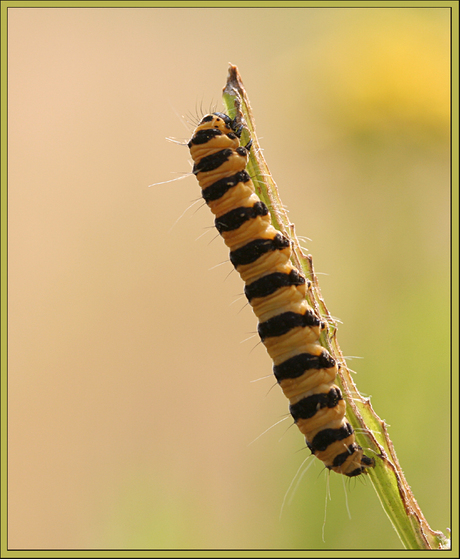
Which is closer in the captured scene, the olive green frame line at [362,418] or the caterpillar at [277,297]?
the olive green frame line at [362,418]

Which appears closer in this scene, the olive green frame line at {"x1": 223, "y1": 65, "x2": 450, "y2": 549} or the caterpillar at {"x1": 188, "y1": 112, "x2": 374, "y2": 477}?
the olive green frame line at {"x1": 223, "y1": 65, "x2": 450, "y2": 549}

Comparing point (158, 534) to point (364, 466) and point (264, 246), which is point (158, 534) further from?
point (264, 246)

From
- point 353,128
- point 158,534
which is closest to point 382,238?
point 353,128

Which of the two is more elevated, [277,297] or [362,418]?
[277,297]
